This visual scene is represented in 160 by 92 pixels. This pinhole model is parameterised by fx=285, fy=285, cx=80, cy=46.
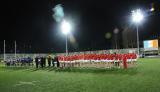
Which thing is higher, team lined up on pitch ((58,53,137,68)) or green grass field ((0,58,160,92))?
team lined up on pitch ((58,53,137,68))

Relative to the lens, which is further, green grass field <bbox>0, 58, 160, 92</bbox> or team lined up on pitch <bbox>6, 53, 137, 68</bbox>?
team lined up on pitch <bbox>6, 53, 137, 68</bbox>

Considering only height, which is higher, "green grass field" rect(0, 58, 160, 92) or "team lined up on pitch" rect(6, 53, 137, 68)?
"team lined up on pitch" rect(6, 53, 137, 68)

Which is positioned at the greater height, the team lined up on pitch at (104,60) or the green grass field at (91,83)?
the team lined up on pitch at (104,60)

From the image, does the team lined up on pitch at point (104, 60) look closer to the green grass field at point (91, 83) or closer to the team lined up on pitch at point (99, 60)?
the team lined up on pitch at point (99, 60)

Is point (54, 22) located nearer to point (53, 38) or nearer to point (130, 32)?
point (53, 38)

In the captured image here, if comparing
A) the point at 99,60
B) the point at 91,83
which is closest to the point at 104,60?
the point at 99,60

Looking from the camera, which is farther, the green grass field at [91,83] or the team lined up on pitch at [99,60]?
the team lined up on pitch at [99,60]

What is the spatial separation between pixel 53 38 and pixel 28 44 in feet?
29.3

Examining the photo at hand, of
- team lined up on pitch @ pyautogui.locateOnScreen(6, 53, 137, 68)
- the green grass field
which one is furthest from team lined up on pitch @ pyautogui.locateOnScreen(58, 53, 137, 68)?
the green grass field

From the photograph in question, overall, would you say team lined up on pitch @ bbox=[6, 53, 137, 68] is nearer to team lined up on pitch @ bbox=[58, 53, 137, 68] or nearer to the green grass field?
team lined up on pitch @ bbox=[58, 53, 137, 68]

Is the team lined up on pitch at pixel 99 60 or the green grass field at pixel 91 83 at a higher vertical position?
the team lined up on pitch at pixel 99 60

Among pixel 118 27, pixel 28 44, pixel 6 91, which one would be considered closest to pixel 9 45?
pixel 28 44

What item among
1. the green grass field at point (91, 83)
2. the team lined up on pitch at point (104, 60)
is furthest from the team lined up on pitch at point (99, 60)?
the green grass field at point (91, 83)

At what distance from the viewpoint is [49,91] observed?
14.7 metres
